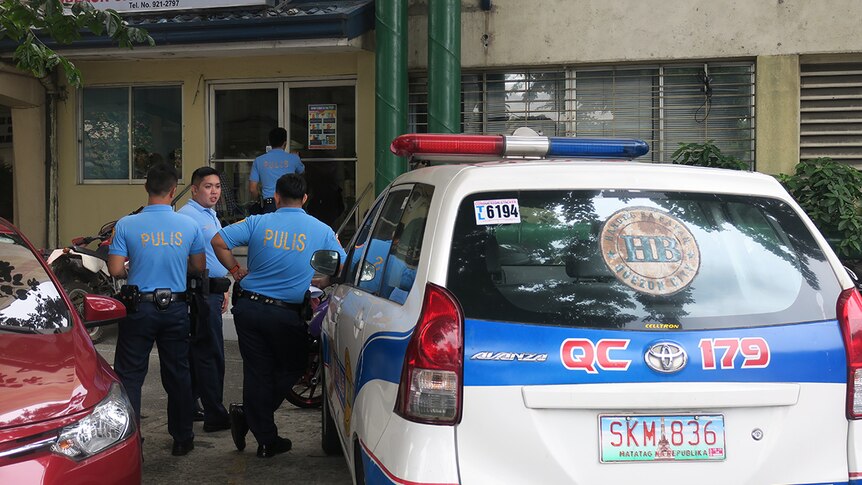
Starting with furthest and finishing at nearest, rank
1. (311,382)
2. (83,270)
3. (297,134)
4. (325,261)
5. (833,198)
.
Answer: (297,134)
(83,270)
(833,198)
(311,382)
(325,261)

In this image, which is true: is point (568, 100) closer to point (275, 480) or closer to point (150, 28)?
point (150, 28)

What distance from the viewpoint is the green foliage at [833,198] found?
9.45 meters

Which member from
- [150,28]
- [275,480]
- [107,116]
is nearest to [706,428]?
[275,480]

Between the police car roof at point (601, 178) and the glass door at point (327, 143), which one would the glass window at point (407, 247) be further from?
the glass door at point (327, 143)

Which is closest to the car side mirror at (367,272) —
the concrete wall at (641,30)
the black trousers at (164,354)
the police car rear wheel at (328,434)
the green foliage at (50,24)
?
the police car rear wheel at (328,434)

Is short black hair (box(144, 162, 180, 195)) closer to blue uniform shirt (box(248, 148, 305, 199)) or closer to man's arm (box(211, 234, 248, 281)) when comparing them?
man's arm (box(211, 234, 248, 281))

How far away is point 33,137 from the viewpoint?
12.4 meters

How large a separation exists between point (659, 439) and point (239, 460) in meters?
3.47

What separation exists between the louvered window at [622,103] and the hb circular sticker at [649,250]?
307 inches

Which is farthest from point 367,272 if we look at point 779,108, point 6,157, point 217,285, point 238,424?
point 6,157

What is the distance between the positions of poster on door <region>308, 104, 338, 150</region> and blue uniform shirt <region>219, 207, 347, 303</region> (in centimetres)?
632

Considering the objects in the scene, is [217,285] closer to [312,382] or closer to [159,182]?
[159,182]

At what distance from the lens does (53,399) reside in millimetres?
3434

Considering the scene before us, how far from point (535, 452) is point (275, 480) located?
2.80 metres
